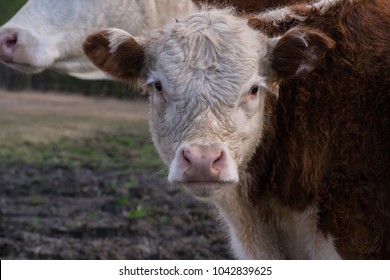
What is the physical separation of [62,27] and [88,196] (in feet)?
7.90

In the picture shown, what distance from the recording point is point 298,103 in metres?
4.81

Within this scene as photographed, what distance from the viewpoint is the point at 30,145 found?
11805 mm

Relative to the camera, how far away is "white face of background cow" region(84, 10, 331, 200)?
4.27 meters

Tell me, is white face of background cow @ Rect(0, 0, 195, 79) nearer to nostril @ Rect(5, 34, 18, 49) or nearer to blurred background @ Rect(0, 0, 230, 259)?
nostril @ Rect(5, 34, 18, 49)

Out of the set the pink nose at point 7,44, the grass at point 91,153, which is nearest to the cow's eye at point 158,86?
the pink nose at point 7,44

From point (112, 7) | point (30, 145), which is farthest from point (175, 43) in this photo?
point (30, 145)

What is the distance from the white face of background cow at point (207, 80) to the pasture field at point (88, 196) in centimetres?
64

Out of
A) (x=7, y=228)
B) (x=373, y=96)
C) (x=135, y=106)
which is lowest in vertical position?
(x=135, y=106)

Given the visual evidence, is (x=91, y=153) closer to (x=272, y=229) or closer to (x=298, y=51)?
(x=272, y=229)

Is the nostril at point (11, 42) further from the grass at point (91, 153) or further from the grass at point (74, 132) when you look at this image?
the grass at point (74, 132)

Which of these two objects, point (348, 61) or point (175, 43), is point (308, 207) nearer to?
point (348, 61)

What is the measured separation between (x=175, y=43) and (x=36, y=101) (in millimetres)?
10014

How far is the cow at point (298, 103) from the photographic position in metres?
4.57

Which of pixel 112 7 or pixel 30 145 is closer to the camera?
pixel 112 7
